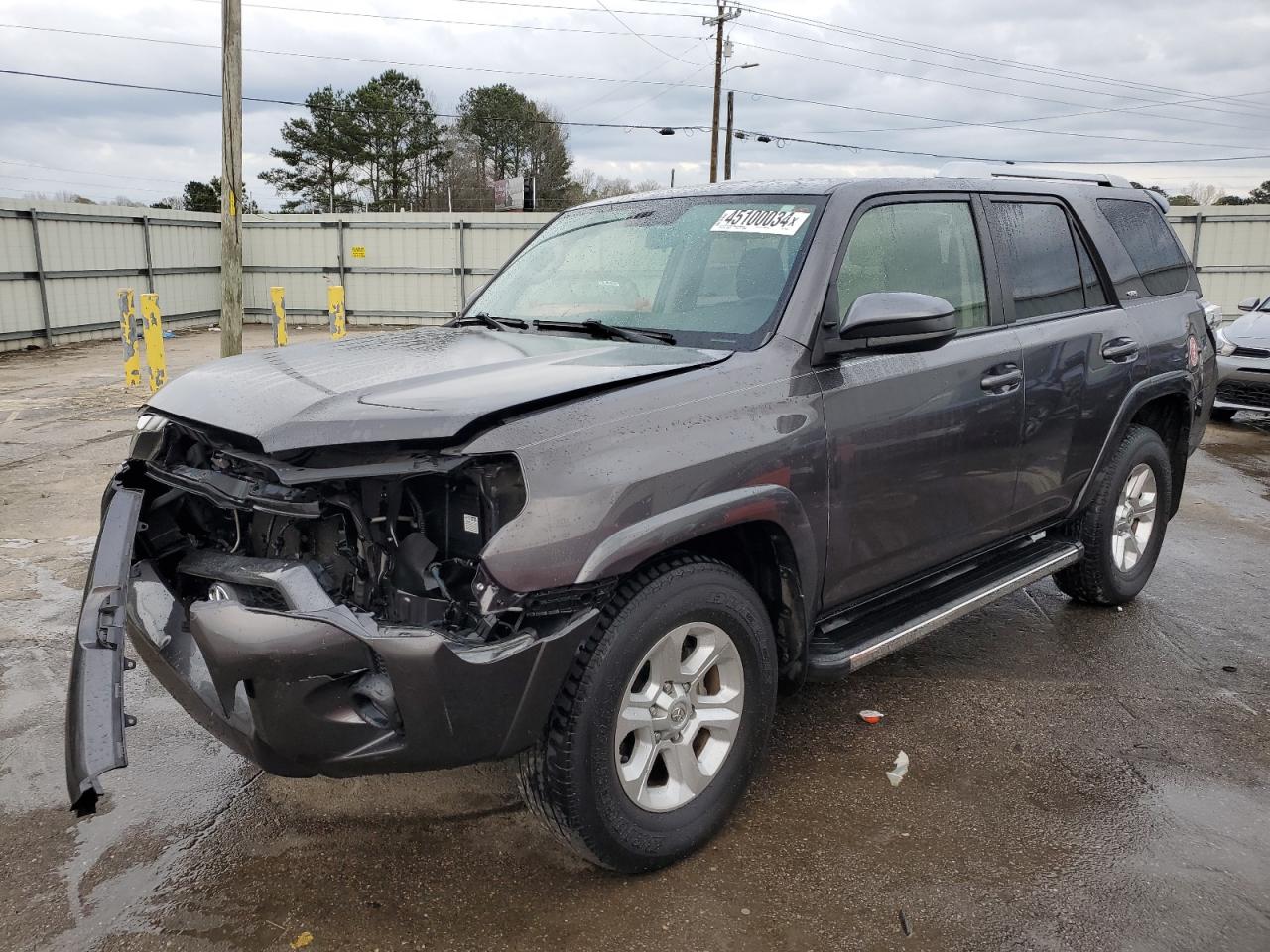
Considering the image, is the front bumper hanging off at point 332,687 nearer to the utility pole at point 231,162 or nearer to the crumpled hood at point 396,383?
the crumpled hood at point 396,383

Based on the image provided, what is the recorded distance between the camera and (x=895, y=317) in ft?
9.51

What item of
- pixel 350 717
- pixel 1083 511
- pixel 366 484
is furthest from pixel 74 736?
pixel 1083 511

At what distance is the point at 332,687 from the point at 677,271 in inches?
73.5

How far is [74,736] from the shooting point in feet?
7.54

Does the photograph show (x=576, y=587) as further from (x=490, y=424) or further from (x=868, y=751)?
(x=868, y=751)

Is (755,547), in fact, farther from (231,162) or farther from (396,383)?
(231,162)

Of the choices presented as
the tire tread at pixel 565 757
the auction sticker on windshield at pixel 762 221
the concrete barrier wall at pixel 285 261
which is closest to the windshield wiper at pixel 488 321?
the auction sticker on windshield at pixel 762 221

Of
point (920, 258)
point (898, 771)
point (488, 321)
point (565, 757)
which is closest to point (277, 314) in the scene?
point (488, 321)

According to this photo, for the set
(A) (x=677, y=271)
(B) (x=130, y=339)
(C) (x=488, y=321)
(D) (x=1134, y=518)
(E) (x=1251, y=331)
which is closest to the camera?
(A) (x=677, y=271)

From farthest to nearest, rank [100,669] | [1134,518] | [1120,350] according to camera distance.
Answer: [1134,518]
[1120,350]
[100,669]

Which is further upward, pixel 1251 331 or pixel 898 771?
pixel 1251 331

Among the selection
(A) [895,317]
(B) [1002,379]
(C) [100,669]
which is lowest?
(C) [100,669]

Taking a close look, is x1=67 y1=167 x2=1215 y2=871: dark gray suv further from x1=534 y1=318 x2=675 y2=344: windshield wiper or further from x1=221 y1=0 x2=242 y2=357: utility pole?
x1=221 y1=0 x2=242 y2=357: utility pole

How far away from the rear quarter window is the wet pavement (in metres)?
1.75
